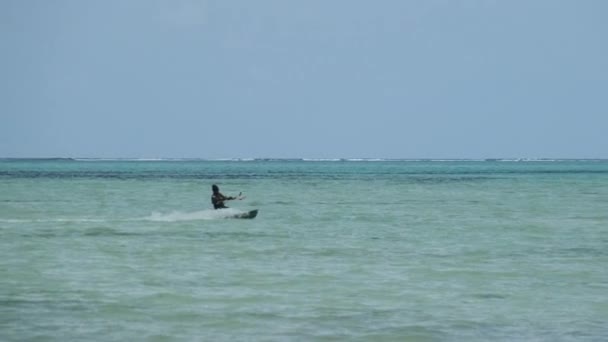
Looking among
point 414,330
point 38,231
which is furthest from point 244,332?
point 38,231

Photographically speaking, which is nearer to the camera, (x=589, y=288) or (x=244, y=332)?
(x=244, y=332)

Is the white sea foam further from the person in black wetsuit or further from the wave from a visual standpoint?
the person in black wetsuit

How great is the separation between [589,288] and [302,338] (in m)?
7.59

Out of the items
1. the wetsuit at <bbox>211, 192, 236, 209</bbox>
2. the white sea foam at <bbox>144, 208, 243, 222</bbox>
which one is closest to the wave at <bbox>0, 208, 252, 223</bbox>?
the white sea foam at <bbox>144, 208, 243, 222</bbox>

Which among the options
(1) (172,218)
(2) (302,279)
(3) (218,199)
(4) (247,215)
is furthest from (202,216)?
(2) (302,279)

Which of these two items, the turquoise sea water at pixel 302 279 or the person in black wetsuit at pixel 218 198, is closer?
the turquoise sea water at pixel 302 279

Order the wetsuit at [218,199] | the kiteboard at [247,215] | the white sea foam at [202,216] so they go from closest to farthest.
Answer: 1. the wetsuit at [218,199]
2. the white sea foam at [202,216]
3. the kiteboard at [247,215]

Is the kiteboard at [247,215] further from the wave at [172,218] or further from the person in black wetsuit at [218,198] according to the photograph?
the person in black wetsuit at [218,198]

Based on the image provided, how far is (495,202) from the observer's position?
60969 mm

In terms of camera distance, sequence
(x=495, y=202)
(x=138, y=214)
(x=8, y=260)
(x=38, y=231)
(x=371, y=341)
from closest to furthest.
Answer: (x=371, y=341) < (x=8, y=260) < (x=38, y=231) < (x=138, y=214) < (x=495, y=202)

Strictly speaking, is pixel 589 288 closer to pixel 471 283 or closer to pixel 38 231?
pixel 471 283

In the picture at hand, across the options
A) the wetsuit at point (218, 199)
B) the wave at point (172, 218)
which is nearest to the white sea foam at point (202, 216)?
the wave at point (172, 218)

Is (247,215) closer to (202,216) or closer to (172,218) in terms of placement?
(202,216)

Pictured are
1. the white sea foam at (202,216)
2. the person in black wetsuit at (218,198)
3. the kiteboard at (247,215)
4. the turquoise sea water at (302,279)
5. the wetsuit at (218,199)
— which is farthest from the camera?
the kiteboard at (247,215)
